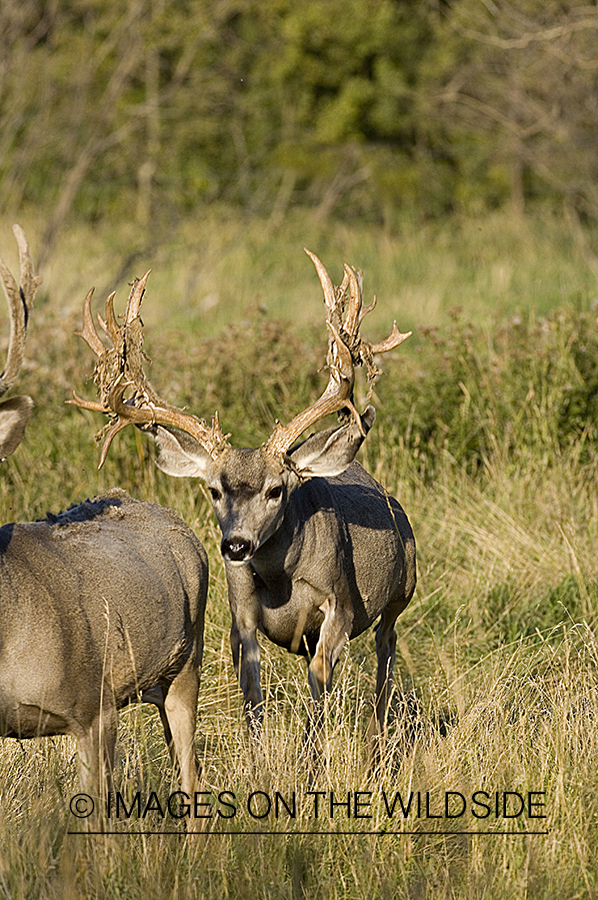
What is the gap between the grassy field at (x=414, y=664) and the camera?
4125mm

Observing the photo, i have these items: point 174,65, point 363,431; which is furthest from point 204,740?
point 174,65

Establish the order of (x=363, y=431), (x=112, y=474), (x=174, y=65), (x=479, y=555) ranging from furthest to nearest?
(x=174, y=65)
(x=112, y=474)
(x=479, y=555)
(x=363, y=431)

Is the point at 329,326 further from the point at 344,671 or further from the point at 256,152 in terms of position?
the point at 256,152

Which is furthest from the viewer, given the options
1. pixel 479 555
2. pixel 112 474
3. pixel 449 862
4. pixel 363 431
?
pixel 112 474

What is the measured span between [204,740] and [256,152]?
22.7 meters

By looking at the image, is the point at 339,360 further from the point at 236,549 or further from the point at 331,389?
the point at 236,549

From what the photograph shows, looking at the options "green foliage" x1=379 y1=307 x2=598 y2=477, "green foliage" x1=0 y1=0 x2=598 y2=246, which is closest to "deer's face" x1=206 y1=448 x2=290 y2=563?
"green foliage" x1=379 y1=307 x2=598 y2=477

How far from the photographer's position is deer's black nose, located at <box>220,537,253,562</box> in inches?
202

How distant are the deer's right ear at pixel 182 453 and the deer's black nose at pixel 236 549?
0.64 m

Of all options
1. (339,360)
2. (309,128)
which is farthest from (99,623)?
(309,128)

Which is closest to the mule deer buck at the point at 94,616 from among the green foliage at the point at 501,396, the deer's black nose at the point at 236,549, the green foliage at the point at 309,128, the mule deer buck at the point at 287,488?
the deer's black nose at the point at 236,549

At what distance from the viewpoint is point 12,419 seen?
412cm

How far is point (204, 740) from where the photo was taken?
5.65 meters

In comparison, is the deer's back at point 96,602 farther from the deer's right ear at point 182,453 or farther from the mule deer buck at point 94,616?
the deer's right ear at point 182,453
